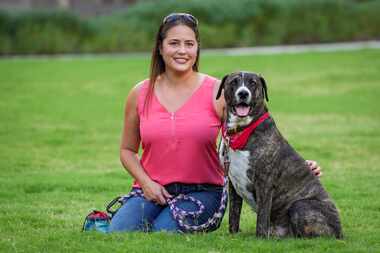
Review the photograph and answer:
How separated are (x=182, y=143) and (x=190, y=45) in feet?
2.78

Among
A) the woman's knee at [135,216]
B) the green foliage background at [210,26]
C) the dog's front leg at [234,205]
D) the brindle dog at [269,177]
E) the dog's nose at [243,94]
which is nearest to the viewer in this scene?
the dog's nose at [243,94]

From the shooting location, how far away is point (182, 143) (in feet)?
23.0

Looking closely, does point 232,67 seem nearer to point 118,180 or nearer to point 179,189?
point 118,180

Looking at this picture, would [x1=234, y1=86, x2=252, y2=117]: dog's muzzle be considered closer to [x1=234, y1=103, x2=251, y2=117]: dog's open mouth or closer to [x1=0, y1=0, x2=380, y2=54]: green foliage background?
[x1=234, y1=103, x2=251, y2=117]: dog's open mouth

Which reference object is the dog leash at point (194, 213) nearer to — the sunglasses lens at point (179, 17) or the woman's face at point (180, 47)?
the woman's face at point (180, 47)

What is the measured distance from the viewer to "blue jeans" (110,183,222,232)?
22.9 feet

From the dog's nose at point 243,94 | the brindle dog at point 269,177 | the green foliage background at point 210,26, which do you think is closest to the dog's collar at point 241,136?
the brindle dog at point 269,177

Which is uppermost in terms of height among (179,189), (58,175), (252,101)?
(252,101)

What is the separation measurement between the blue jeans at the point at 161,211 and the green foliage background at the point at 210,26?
22678mm

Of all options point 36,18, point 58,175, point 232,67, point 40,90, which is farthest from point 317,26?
point 58,175

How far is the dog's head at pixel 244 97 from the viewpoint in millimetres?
6401

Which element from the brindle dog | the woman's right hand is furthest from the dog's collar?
the woman's right hand


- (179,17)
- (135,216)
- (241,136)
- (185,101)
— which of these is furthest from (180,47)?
(135,216)

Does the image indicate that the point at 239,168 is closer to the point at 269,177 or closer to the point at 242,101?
the point at 269,177
